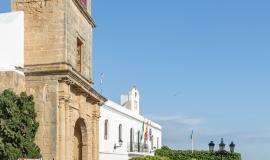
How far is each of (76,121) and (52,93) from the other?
9.05 feet

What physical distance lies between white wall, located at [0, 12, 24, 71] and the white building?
46.6 feet

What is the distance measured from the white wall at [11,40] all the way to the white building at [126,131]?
559 inches

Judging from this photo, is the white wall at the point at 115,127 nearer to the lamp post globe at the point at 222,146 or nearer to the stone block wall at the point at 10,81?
the lamp post globe at the point at 222,146

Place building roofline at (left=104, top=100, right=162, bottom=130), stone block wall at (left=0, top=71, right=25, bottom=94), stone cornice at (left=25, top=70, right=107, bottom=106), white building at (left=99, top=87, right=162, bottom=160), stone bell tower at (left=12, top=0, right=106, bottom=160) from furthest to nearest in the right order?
building roofline at (left=104, top=100, right=162, bottom=130), white building at (left=99, top=87, right=162, bottom=160), stone cornice at (left=25, top=70, right=107, bottom=106), stone bell tower at (left=12, top=0, right=106, bottom=160), stone block wall at (left=0, top=71, right=25, bottom=94)

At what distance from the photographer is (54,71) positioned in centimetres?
1858

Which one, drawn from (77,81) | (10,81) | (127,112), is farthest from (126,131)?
(10,81)

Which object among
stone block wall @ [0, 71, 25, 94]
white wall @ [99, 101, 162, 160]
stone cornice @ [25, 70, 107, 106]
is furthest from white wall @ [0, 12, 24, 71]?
white wall @ [99, 101, 162, 160]

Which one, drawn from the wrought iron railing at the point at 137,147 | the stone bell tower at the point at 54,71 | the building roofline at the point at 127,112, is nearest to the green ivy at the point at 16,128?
the stone bell tower at the point at 54,71

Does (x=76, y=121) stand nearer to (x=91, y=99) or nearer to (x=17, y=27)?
(x=91, y=99)

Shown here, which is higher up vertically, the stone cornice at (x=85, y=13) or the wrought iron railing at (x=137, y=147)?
the stone cornice at (x=85, y=13)

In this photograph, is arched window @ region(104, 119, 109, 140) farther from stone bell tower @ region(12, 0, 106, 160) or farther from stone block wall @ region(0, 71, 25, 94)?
stone block wall @ region(0, 71, 25, 94)

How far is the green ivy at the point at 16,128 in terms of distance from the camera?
54.6 ft

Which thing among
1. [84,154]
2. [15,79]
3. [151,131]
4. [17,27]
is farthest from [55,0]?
[151,131]

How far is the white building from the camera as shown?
33.8 m
